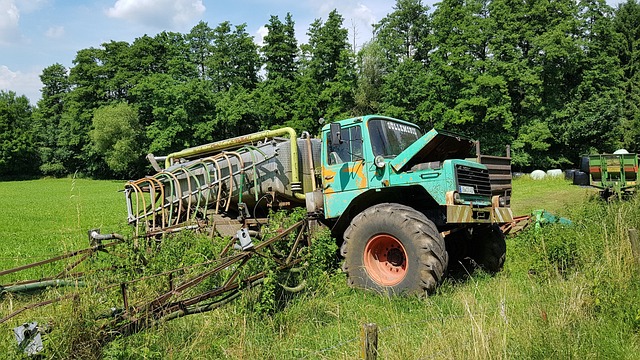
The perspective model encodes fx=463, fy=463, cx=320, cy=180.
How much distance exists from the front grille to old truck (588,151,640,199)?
36.4 feet

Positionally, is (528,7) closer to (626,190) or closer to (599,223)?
(626,190)

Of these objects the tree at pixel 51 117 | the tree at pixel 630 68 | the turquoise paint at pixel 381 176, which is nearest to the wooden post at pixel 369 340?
the turquoise paint at pixel 381 176

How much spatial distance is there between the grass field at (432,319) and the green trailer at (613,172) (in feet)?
33.6

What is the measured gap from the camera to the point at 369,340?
10.7ft

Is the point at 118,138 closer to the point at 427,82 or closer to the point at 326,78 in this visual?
the point at 326,78

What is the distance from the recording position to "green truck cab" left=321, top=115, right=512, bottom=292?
649 centimetres

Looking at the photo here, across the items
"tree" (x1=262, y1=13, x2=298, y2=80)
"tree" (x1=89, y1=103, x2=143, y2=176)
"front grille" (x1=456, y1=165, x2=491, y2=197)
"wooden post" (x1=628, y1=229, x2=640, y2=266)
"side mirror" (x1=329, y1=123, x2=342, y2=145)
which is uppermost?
"tree" (x1=262, y1=13, x2=298, y2=80)

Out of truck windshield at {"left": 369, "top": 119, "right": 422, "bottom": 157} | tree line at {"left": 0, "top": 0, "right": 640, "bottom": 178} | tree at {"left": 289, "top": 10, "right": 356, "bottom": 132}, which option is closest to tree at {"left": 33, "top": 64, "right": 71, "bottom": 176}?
tree line at {"left": 0, "top": 0, "right": 640, "bottom": 178}

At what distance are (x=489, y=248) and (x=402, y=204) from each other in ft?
6.27

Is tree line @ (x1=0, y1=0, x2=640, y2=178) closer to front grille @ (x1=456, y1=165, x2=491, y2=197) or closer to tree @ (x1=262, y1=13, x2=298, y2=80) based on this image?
tree @ (x1=262, y1=13, x2=298, y2=80)

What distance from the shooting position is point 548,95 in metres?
37.2

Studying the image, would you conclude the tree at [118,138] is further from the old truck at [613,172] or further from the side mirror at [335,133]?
the side mirror at [335,133]

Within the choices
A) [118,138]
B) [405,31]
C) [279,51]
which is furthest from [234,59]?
[405,31]

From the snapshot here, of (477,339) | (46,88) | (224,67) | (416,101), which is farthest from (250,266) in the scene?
(46,88)
